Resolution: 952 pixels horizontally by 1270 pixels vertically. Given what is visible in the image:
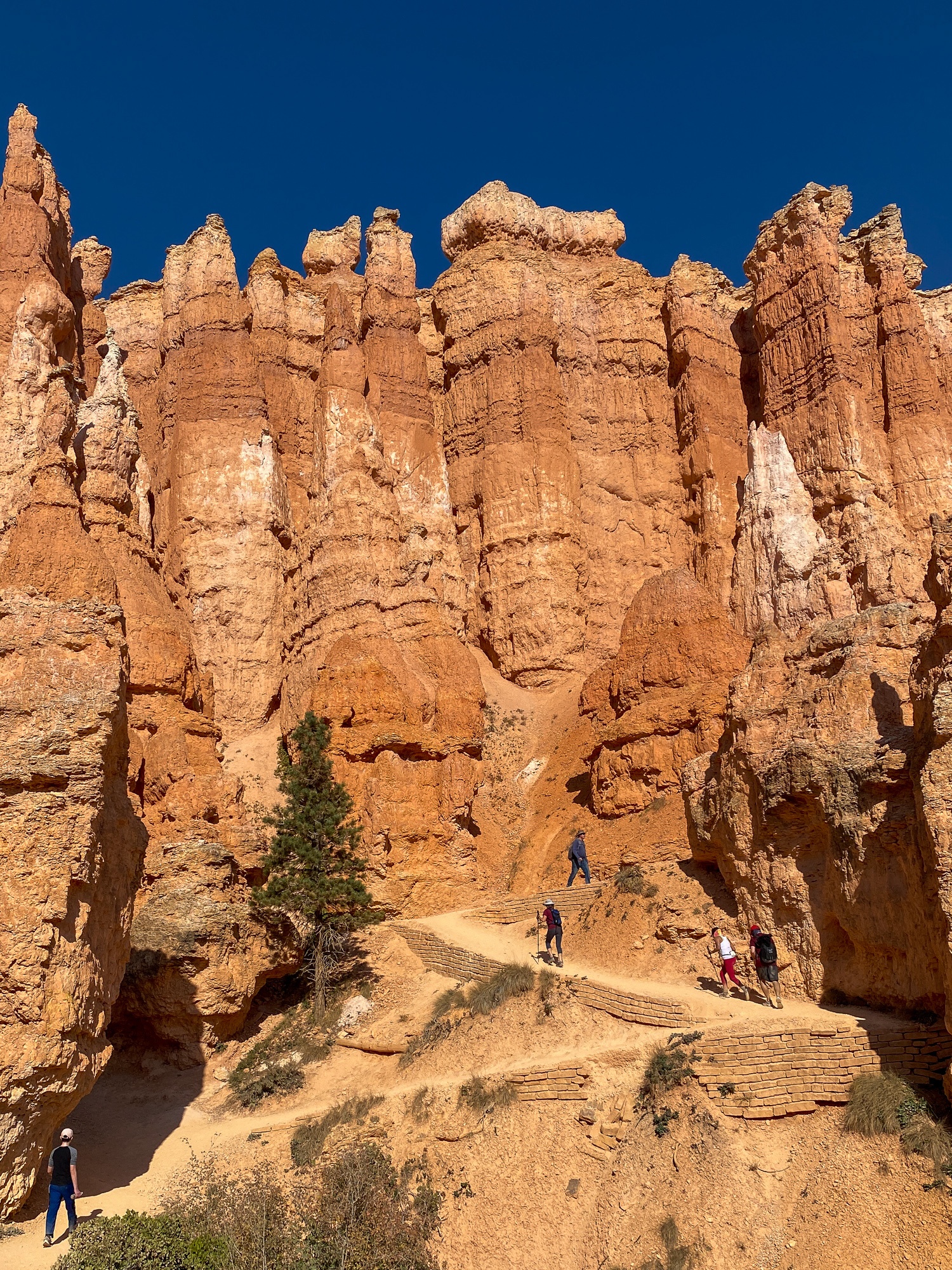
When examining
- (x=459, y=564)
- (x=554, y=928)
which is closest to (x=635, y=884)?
(x=554, y=928)

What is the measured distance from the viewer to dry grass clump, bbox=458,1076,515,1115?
15.5m

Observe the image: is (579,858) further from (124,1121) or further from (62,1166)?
(62,1166)

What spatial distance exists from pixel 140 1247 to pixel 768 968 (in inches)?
394

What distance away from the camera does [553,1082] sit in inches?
607

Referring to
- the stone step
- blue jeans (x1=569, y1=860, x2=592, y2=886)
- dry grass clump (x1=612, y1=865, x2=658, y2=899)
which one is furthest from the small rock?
blue jeans (x1=569, y1=860, x2=592, y2=886)

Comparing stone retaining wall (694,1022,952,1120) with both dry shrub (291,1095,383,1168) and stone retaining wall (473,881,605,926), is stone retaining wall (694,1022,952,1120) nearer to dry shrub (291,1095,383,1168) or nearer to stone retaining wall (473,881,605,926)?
dry shrub (291,1095,383,1168)

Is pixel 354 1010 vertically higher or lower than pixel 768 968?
lower

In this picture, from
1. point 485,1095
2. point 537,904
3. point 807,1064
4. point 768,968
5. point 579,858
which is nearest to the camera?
point 807,1064

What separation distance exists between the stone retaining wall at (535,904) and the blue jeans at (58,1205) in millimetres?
13620

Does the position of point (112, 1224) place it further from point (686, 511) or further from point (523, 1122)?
point (686, 511)

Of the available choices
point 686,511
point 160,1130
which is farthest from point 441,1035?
point 686,511

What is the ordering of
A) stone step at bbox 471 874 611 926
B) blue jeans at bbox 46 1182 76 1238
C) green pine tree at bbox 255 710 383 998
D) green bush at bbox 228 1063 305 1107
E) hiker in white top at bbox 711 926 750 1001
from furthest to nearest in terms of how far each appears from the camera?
stone step at bbox 471 874 611 926 → green pine tree at bbox 255 710 383 998 → green bush at bbox 228 1063 305 1107 → hiker in white top at bbox 711 926 750 1001 → blue jeans at bbox 46 1182 76 1238

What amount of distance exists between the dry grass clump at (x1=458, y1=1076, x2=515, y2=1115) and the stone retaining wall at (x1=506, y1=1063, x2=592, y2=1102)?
136 mm

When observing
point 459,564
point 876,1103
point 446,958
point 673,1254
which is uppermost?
point 459,564
